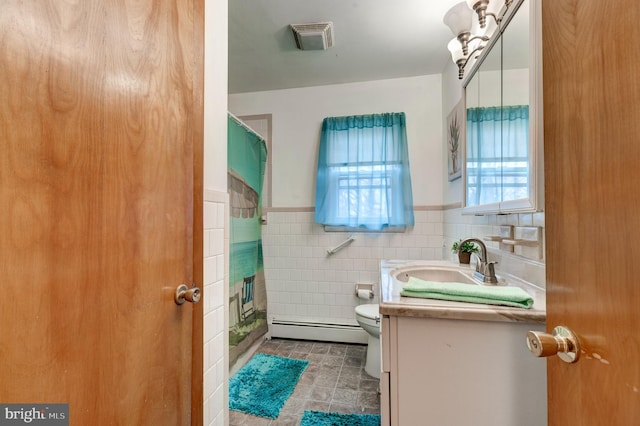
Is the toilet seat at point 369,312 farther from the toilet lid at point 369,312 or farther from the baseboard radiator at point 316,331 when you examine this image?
the baseboard radiator at point 316,331

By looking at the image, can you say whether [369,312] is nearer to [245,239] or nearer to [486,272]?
[486,272]

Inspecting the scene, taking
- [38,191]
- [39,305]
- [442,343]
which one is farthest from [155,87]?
[442,343]

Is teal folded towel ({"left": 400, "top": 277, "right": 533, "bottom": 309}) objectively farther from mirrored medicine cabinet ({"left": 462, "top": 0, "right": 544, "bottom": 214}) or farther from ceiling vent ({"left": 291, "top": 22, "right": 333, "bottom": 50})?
ceiling vent ({"left": 291, "top": 22, "right": 333, "bottom": 50})

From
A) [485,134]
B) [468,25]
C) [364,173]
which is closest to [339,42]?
[468,25]

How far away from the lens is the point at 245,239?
7.47 ft

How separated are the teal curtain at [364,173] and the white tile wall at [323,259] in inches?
6.6

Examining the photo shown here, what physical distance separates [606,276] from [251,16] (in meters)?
2.15

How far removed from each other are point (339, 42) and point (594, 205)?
6.86 feet

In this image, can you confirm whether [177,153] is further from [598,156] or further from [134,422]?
[598,156]

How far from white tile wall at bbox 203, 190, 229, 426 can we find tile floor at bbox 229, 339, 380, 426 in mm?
556

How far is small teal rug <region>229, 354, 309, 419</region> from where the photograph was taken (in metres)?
1.68

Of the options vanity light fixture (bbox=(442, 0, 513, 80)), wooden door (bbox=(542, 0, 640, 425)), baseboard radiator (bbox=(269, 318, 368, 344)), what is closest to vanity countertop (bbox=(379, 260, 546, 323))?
wooden door (bbox=(542, 0, 640, 425))

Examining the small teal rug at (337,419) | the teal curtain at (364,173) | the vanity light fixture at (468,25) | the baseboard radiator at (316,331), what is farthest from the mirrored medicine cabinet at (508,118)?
the baseboard radiator at (316,331)

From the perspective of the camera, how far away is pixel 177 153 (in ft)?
2.80
